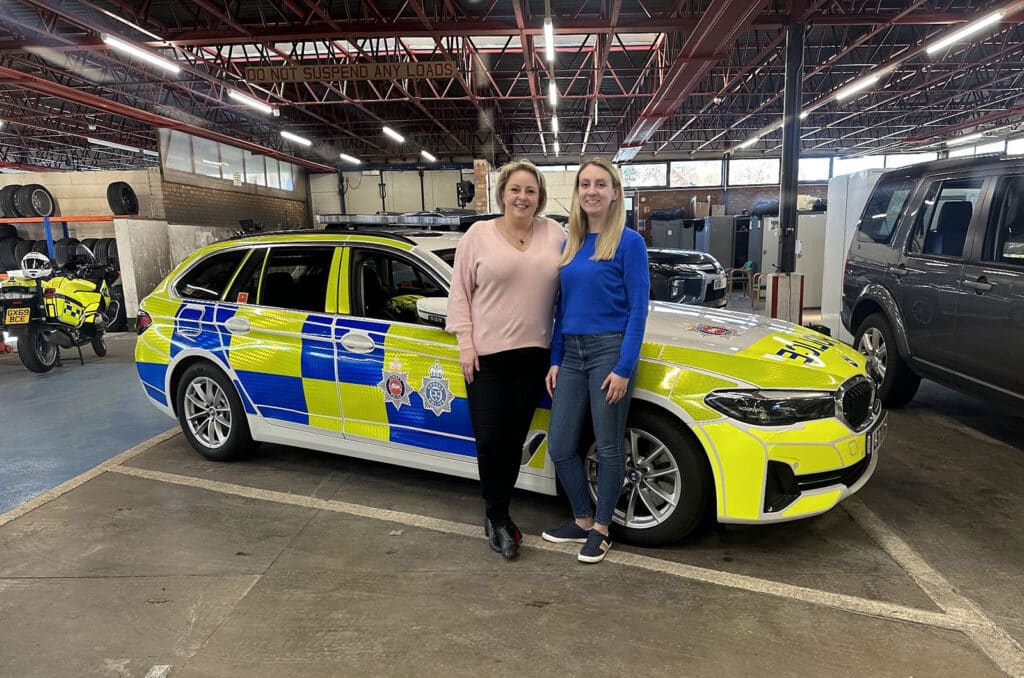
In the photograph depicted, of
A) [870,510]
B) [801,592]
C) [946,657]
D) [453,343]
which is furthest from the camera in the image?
[870,510]

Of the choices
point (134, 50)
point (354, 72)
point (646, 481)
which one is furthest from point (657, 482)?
point (134, 50)

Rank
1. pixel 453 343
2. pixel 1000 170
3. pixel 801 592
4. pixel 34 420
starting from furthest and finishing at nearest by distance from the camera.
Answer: pixel 34 420 → pixel 1000 170 → pixel 453 343 → pixel 801 592

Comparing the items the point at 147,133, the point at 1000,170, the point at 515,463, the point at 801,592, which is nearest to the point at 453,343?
the point at 515,463

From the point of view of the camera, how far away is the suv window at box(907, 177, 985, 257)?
402cm

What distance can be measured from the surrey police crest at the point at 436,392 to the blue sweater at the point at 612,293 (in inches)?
31.9

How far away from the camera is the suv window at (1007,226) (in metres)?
3.64

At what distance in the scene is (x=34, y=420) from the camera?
17.1 feet

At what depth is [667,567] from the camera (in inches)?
106

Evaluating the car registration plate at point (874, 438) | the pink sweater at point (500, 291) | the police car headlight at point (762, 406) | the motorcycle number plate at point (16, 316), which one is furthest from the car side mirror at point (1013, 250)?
the motorcycle number plate at point (16, 316)

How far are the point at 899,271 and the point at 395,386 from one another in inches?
147

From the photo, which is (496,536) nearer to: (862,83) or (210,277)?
(210,277)

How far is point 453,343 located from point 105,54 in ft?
51.2

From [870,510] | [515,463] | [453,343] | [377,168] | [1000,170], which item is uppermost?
[377,168]

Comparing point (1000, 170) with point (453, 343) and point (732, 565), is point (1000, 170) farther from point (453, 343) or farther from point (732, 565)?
point (453, 343)
